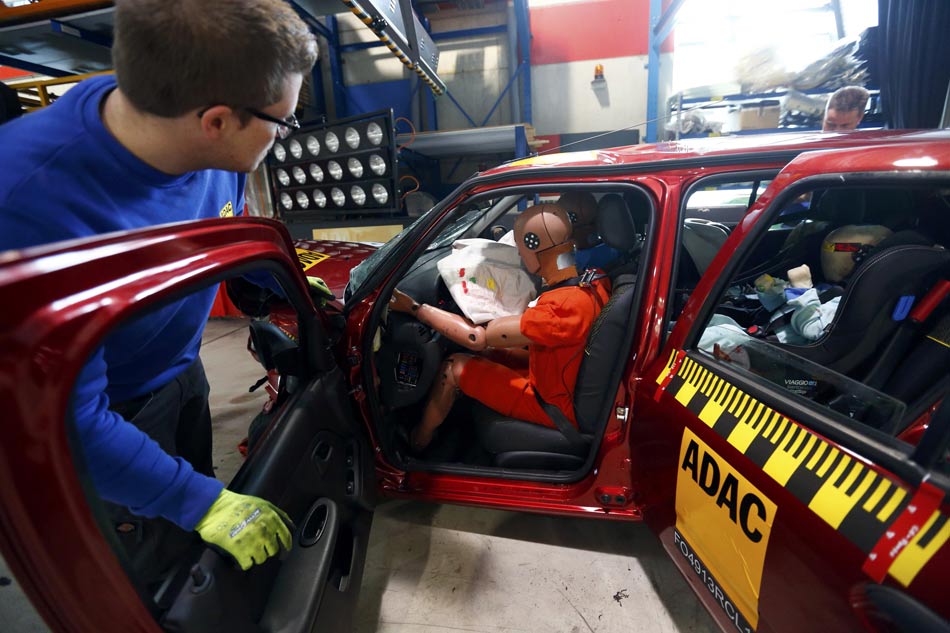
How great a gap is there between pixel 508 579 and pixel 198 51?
182cm

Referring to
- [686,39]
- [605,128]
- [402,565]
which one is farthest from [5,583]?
[686,39]

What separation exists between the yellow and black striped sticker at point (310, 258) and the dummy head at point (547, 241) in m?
1.44

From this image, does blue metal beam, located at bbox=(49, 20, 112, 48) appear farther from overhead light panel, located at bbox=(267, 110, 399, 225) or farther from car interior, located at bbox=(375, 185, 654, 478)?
car interior, located at bbox=(375, 185, 654, 478)

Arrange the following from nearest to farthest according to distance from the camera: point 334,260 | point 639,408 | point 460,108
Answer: point 639,408, point 334,260, point 460,108

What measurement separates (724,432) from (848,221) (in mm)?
1524

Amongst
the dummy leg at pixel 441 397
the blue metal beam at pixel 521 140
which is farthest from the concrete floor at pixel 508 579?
the blue metal beam at pixel 521 140

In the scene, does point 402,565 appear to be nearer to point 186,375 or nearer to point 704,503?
point 186,375

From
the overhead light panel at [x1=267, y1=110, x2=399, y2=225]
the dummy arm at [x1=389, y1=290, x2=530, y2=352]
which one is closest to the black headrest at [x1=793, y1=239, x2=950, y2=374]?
the dummy arm at [x1=389, y1=290, x2=530, y2=352]

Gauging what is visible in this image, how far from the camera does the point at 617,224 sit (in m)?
1.53

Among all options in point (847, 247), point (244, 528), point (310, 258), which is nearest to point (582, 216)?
point (847, 247)

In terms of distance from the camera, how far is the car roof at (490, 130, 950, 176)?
119cm

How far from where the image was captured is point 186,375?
1370mm

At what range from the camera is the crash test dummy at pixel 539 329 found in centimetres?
144

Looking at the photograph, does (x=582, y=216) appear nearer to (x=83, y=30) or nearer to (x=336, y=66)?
(x=83, y=30)
